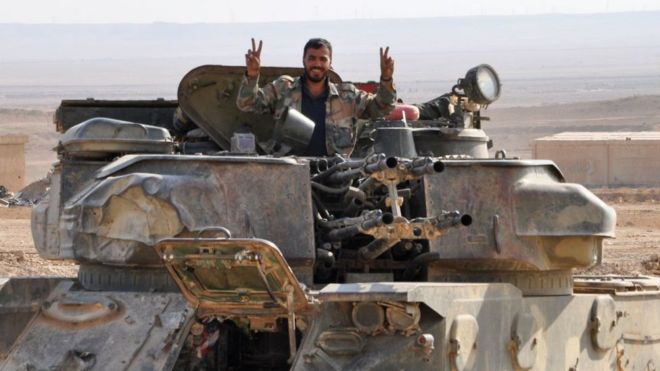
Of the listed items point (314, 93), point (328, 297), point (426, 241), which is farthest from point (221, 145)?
point (328, 297)

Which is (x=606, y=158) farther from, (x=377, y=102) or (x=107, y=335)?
(x=107, y=335)

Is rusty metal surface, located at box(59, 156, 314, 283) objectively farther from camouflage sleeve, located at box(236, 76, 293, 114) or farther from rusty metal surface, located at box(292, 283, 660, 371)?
camouflage sleeve, located at box(236, 76, 293, 114)

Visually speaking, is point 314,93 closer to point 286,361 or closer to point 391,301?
point 286,361

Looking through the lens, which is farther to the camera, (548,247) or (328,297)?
(548,247)

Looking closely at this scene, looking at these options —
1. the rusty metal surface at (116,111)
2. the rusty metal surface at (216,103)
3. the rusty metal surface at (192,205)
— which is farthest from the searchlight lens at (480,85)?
the rusty metal surface at (192,205)

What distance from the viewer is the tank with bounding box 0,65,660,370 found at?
37.4 feet

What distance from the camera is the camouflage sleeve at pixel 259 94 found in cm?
1365

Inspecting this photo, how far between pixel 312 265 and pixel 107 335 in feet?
4.55

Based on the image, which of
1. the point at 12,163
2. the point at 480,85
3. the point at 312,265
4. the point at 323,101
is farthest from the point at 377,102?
the point at 12,163

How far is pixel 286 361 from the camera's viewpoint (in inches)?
500

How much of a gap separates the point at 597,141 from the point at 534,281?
2650 centimetres

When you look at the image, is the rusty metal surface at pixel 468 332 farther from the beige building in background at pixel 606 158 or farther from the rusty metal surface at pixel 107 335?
the beige building in background at pixel 606 158

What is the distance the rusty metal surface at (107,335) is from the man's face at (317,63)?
97.4 inches

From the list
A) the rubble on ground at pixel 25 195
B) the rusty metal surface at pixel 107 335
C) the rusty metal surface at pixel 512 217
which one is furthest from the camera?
the rubble on ground at pixel 25 195
